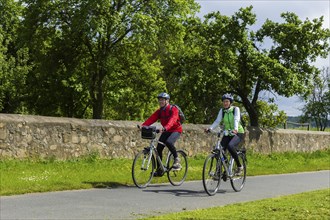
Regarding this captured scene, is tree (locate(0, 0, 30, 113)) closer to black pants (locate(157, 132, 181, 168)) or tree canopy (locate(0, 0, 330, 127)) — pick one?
tree canopy (locate(0, 0, 330, 127))

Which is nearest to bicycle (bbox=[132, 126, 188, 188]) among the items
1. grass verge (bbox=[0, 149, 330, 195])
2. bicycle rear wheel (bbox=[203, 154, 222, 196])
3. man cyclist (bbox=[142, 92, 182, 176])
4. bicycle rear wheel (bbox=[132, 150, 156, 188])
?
bicycle rear wheel (bbox=[132, 150, 156, 188])

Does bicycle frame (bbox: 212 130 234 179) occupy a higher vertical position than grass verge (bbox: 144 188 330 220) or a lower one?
higher

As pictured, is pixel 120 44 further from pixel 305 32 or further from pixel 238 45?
pixel 305 32

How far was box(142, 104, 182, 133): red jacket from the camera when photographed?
10055mm

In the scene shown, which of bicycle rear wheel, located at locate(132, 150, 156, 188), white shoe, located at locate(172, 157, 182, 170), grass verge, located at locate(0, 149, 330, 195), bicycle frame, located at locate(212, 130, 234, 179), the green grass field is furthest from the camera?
white shoe, located at locate(172, 157, 182, 170)

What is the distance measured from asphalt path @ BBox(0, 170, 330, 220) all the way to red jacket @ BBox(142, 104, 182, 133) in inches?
51.5

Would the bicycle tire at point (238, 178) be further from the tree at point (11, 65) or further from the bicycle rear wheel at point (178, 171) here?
the tree at point (11, 65)

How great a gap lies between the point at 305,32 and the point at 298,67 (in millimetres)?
1959

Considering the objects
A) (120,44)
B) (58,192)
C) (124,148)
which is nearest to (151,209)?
(58,192)

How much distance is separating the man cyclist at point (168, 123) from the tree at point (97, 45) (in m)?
16.0

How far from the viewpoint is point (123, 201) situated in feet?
26.0

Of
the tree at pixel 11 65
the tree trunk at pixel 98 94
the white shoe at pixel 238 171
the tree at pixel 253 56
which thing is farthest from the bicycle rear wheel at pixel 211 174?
the tree at pixel 11 65

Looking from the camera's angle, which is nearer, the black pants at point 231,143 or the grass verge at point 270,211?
the grass verge at point 270,211

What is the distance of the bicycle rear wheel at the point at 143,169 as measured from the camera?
384 inches
